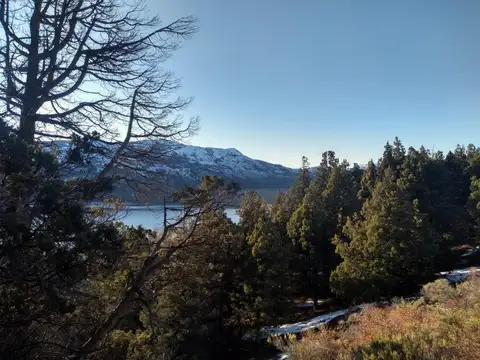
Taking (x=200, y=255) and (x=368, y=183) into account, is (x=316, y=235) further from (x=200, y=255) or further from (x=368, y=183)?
(x=200, y=255)

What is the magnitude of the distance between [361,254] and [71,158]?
1946 cm

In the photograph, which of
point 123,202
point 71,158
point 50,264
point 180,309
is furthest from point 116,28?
point 180,309

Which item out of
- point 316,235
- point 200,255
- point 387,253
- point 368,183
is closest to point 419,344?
point 200,255

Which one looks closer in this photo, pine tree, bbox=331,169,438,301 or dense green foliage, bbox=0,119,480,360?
dense green foliage, bbox=0,119,480,360

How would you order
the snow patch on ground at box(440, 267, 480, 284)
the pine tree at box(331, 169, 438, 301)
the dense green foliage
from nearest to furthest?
the dense green foliage
the snow patch on ground at box(440, 267, 480, 284)
the pine tree at box(331, 169, 438, 301)

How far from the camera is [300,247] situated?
2597 centimetres

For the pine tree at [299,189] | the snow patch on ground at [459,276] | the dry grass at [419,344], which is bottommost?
the snow patch on ground at [459,276]

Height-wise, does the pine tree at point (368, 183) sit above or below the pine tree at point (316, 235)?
above

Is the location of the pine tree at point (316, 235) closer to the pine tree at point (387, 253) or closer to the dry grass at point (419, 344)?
the pine tree at point (387, 253)

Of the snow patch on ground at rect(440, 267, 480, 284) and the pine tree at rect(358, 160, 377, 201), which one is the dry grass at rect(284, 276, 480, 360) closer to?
the snow patch on ground at rect(440, 267, 480, 284)

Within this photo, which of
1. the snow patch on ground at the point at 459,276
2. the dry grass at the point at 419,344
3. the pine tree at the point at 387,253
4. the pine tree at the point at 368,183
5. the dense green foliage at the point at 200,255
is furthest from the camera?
the pine tree at the point at 368,183

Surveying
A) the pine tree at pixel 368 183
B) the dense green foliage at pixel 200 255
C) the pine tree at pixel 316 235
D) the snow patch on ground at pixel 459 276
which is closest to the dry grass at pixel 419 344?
the dense green foliage at pixel 200 255

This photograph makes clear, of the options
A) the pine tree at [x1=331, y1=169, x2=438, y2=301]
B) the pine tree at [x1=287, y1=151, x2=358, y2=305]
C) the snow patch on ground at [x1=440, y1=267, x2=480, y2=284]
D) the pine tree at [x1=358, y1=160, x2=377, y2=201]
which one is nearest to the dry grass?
the snow patch on ground at [x1=440, y1=267, x2=480, y2=284]

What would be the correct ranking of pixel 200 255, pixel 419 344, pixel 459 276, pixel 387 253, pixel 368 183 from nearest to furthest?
1. pixel 419 344
2. pixel 200 255
3. pixel 387 253
4. pixel 459 276
5. pixel 368 183
